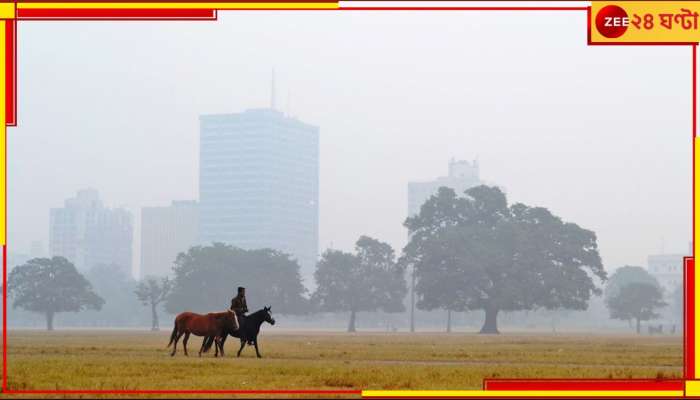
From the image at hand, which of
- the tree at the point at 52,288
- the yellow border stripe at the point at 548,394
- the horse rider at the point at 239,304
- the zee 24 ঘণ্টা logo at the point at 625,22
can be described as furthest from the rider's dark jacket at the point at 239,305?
the tree at the point at 52,288

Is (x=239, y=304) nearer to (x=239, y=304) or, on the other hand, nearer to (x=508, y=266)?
(x=239, y=304)

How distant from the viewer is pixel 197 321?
36.5 metres

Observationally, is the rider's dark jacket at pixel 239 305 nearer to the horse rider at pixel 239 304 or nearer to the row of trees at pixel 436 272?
the horse rider at pixel 239 304

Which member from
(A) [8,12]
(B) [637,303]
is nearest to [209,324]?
(A) [8,12]

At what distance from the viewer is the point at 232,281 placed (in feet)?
452

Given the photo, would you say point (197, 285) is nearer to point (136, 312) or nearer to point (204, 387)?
point (136, 312)

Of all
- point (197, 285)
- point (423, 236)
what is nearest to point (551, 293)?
point (423, 236)

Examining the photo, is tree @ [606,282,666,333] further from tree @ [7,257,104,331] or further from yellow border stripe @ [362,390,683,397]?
yellow border stripe @ [362,390,683,397]

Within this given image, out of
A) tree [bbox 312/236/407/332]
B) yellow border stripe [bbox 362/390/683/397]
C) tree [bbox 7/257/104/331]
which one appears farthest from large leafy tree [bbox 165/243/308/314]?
yellow border stripe [bbox 362/390/683/397]

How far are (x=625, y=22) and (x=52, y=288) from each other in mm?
126189

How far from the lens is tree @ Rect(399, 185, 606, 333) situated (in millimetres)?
112250

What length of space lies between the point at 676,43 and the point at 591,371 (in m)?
16.2

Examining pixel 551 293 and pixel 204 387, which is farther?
pixel 551 293

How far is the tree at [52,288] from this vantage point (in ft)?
443
